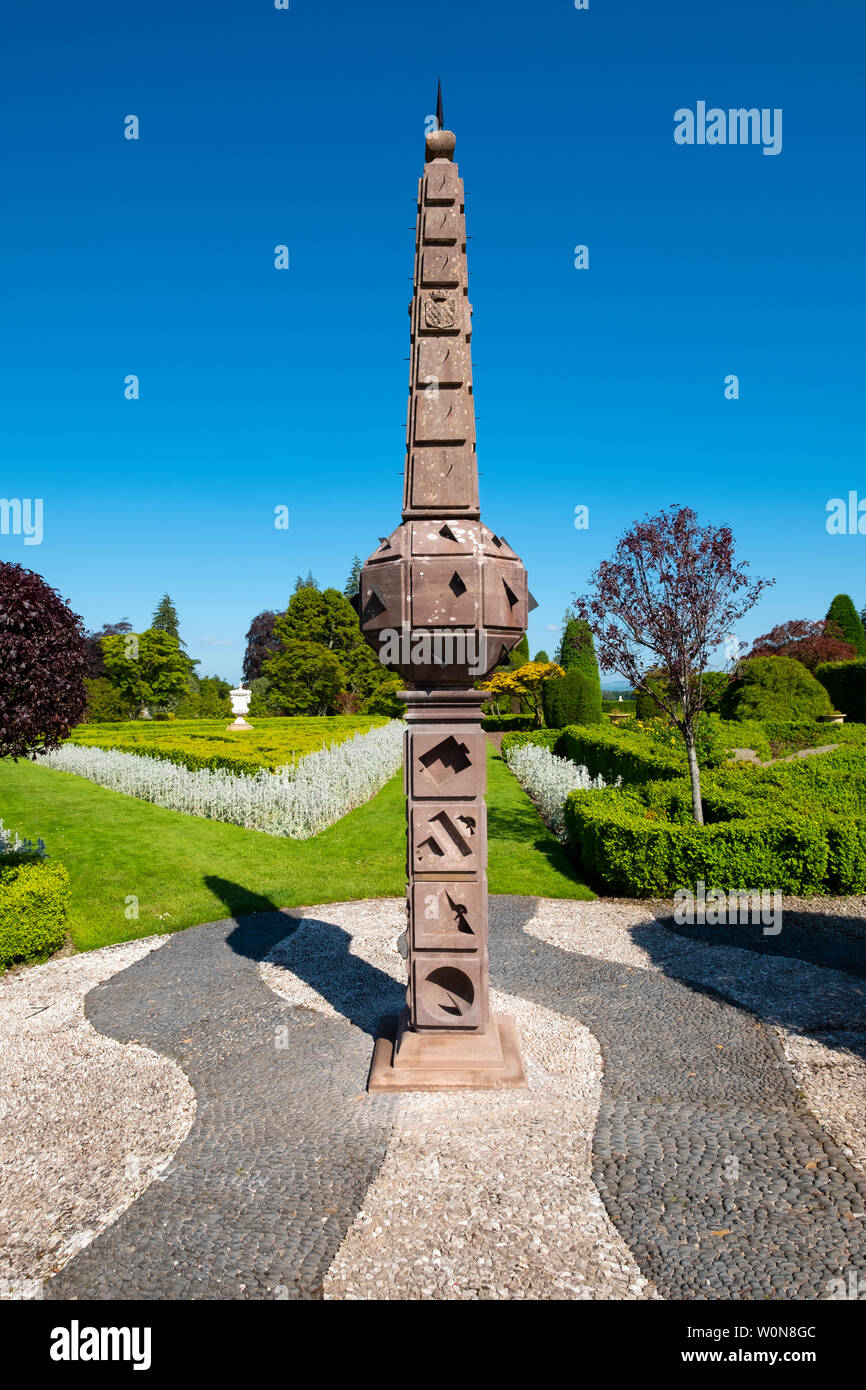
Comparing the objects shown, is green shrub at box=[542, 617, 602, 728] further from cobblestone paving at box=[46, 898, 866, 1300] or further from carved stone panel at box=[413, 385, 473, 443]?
carved stone panel at box=[413, 385, 473, 443]

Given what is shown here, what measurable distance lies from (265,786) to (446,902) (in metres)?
9.18

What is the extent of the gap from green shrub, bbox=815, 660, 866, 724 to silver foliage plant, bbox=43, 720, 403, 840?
15750mm

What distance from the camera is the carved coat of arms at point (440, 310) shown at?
4320 mm

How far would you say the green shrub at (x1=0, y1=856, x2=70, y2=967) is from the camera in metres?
6.68

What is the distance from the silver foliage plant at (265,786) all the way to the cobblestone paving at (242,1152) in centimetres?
632

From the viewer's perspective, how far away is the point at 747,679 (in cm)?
2216

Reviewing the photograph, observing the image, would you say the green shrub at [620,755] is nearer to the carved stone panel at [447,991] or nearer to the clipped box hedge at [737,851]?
the clipped box hedge at [737,851]

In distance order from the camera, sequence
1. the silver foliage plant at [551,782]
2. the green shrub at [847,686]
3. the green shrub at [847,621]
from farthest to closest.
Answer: the green shrub at [847,621], the green shrub at [847,686], the silver foliage plant at [551,782]

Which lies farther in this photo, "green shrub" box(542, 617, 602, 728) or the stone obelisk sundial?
"green shrub" box(542, 617, 602, 728)

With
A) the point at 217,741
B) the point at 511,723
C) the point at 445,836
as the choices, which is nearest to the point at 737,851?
the point at 445,836

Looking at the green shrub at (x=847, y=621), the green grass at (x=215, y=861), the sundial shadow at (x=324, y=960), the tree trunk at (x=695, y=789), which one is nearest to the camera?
the sundial shadow at (x=324, y=960)

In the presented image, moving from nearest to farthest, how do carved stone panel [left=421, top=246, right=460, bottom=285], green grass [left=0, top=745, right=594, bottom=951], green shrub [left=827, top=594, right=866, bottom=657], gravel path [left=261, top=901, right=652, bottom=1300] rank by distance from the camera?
1. gravel path [left=261, top=901, right=652, bottom=1300]
2. carved stone panel [left=421, top=246, right=460, bottom=285]
3. green grass [left=0, top=745, right=594, bottom=951]
4. green shrub [left=827, top=594, right=866, bottom=657]

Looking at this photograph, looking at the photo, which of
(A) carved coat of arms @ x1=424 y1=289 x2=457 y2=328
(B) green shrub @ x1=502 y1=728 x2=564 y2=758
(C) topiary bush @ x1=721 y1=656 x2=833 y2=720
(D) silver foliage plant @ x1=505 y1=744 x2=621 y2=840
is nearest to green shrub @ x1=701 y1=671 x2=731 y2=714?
(D) silver foliage plant @ x1=505 y1=744 x2=621 y2=840

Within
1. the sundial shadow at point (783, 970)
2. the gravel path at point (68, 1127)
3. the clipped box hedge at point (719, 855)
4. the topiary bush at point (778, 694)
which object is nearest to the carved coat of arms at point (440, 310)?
the gravel path at point (68, 1127)
